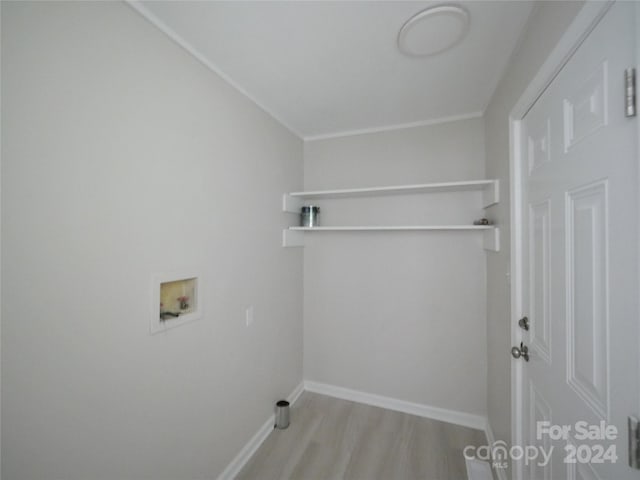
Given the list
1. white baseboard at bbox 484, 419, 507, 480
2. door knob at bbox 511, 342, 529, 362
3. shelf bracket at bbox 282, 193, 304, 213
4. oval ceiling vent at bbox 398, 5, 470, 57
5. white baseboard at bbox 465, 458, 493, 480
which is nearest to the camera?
oval ceiling vent at bbox 398, 5, 470, 57

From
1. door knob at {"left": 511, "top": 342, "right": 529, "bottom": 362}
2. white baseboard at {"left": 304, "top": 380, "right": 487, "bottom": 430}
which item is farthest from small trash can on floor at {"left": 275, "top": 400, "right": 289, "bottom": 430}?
door knob at {"left": 511, "top": 342, "right": 529, "bottom": 362}

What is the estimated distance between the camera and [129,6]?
106 cm

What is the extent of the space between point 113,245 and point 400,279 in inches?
78.3

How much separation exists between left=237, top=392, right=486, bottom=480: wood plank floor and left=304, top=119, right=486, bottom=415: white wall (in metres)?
0.21

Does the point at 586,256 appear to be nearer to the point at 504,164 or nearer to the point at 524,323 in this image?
the point at 524,323

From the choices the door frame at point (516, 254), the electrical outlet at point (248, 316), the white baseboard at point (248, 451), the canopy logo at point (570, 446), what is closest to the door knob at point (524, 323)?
the door frame at point (516, 254)

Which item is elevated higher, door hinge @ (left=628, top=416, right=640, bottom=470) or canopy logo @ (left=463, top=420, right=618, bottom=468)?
door hinge @ (left=628, top=416, right=640, bottom=470)

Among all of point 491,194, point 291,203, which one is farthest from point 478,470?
point 291,203

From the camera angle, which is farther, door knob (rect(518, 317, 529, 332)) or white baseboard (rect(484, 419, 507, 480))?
white baseboard (rect(484, 419, 507, 480))

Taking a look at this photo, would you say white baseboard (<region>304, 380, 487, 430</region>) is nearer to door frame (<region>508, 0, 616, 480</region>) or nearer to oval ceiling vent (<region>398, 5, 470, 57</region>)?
door frame (<region>508, 0, 616, 480</region>)

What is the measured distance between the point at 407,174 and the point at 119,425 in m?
2.41

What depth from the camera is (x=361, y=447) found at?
6.00 ft

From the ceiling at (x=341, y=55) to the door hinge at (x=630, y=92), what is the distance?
0.78 m

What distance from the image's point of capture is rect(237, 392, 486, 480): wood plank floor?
1638 mm
